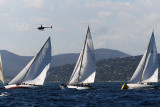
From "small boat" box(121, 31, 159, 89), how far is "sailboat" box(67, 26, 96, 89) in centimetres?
1251

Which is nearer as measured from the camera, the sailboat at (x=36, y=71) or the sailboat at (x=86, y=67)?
the sailboat at (x=86, y=67)

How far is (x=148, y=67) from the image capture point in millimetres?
100938

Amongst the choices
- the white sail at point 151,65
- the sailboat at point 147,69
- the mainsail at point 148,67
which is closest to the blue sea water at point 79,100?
the sailboat at point 147,69

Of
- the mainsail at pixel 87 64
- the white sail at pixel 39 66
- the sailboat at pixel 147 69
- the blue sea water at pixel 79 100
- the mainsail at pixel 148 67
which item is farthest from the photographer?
the mainsail at pixel 148 67

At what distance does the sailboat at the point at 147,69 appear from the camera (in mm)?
100625

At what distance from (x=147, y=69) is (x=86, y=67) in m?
18.8

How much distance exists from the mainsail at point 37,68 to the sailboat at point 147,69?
26303mm

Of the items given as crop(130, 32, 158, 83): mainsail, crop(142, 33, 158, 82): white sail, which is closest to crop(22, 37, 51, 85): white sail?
crop(130, 32, 158, 83): mainsail

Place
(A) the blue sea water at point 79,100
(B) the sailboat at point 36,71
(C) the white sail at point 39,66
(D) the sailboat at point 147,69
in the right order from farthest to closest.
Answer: (D) the sailboat at point 147,69 < (C) the white sail at point 39,66 < (B) the sailboat at point 36,71 < (A) the blue sea water at point 79,100

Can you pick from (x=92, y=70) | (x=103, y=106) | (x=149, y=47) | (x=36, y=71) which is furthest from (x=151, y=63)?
(x=103, y=106)

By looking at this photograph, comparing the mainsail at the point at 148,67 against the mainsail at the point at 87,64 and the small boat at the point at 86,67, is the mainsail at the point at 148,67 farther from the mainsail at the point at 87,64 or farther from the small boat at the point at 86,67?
the small boat at the point at 86,67

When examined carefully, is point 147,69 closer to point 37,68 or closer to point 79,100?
point 37,68

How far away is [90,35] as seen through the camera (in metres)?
97.2

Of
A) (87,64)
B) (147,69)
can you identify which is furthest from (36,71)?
(147,69)
